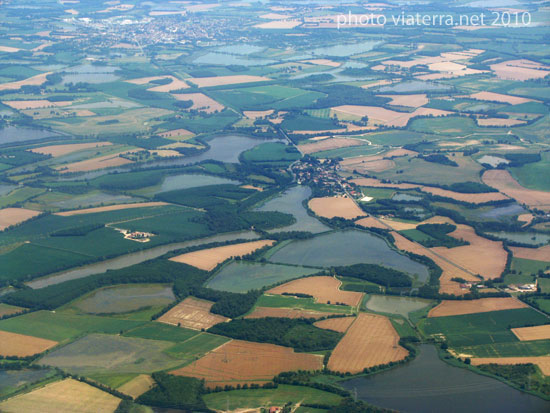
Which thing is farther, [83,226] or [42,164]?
[42,164]

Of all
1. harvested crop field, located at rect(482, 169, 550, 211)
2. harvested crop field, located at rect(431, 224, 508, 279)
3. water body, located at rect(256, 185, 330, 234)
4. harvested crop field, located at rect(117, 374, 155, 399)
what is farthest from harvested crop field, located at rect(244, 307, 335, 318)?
harvested crop field, located at rect(482, 169, 550, 211)

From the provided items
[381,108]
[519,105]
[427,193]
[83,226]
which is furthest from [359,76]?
[83,226]

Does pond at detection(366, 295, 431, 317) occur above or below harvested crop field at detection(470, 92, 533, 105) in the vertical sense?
above

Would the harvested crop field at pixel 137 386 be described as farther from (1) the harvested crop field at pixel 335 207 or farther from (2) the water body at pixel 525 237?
(2) the water body at pixel 525 237

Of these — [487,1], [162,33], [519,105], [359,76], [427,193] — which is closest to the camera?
[427,193]

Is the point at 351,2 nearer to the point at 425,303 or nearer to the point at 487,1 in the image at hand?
the point at 487,1

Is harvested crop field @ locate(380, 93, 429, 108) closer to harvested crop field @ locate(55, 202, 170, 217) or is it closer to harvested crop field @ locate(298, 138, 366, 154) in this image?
harvested crop field @ locate(298, 138, 366, 154)

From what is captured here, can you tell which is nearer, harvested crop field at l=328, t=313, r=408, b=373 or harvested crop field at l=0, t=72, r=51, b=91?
harvested crop field at l=328, t=313, r=408, b=373
